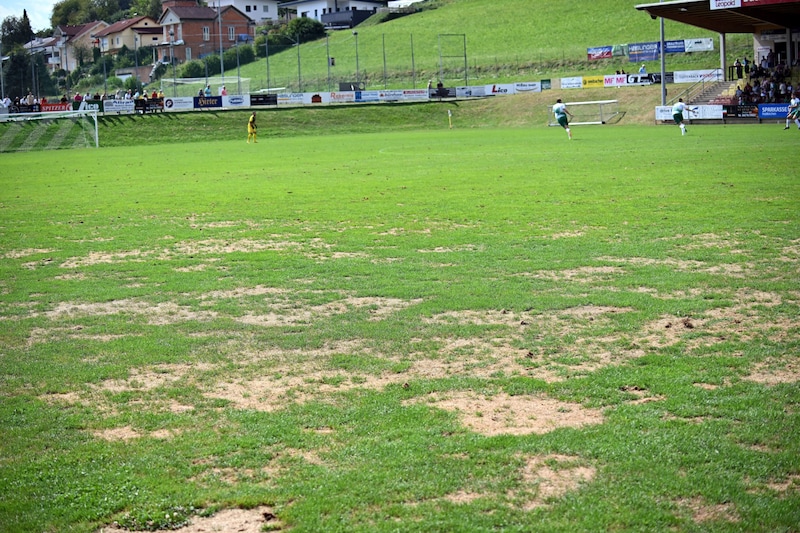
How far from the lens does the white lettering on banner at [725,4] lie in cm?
5425

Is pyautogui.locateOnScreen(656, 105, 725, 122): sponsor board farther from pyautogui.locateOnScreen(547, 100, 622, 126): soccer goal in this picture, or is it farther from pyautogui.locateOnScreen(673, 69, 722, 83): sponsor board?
pyautogui.locateOnScreen(673, 69, 722, 83): sponsor board

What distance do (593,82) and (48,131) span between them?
152 feet

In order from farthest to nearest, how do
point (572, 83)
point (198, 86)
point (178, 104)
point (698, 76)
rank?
point (198, 86) < point (572, 83) < point (178, 104) < point (698, 76)

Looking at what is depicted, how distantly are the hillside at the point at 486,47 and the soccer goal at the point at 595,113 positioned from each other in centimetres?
1801

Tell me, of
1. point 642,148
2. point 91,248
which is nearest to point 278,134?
point 642,148

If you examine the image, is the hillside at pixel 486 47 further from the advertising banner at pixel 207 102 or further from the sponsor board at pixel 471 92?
the advertising banner at pixel 207 102

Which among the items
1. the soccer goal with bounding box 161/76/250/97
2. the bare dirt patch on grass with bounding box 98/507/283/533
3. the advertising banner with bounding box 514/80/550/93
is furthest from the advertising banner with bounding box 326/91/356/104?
the bare dirt patch on grass with bounding box 98/507/283/533

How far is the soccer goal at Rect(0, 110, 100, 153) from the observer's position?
60.3m

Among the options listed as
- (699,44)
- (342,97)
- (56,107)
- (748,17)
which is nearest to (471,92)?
(342,97)

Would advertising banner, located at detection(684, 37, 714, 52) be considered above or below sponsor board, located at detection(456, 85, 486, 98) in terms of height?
above

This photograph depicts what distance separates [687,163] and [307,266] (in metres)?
17.7

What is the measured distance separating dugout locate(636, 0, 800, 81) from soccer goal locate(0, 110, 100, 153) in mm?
41146

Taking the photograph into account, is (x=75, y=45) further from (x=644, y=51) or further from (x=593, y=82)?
(x=644, y=51)

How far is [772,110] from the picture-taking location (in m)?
52.9
